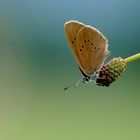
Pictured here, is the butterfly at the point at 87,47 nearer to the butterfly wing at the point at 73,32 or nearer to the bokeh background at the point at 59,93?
the butterfly wing at the point at 73,32

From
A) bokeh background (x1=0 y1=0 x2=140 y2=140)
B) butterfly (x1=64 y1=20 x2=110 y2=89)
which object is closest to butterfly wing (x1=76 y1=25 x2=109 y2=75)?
butterfly (x1=64 y1=20 x2=110 y2=89)

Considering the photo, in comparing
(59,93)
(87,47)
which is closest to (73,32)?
(87,47)

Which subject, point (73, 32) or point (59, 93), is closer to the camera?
point (73, 32)

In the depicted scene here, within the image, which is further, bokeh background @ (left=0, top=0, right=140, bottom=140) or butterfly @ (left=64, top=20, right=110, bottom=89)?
bokeh background @ (left=0, top=0, right=140, bottom=140)

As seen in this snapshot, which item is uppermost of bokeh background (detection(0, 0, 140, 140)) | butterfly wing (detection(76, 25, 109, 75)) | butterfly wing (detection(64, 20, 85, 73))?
bokeh background (detection(0, 0, 140, 140))

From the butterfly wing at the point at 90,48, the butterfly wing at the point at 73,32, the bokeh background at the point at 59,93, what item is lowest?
the butterfly wing at the point at 90,48

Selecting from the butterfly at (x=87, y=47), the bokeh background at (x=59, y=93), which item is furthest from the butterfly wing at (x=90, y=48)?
the bokeh background at (x=59, y=93)

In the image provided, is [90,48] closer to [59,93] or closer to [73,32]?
[73,32]

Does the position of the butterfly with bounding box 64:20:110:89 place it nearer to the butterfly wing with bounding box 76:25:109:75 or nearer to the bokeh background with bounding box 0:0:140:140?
the butterfly wing with bounding box 76:25:109:75

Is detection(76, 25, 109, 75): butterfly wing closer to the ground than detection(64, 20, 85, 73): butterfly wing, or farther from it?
closer to the ground

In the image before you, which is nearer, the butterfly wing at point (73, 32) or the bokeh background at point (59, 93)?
the butterfly wing at point (73, 32)
